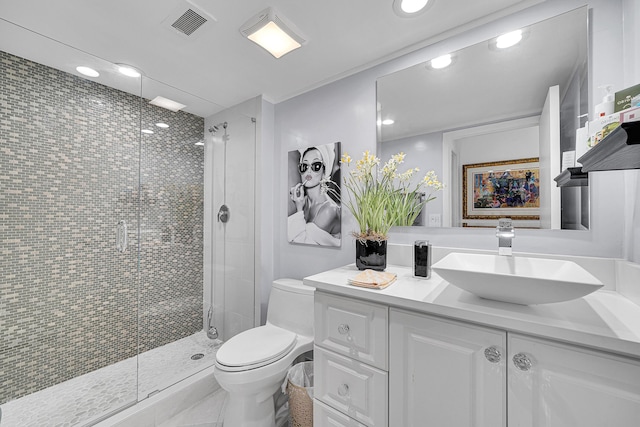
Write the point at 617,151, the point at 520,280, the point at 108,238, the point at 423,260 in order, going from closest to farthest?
the point at 617,151 → the point at 520,280 → the point at 423,260 → the point at 108,238

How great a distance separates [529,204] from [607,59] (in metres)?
0.67

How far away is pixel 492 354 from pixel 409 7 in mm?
1583

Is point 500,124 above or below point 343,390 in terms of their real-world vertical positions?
above

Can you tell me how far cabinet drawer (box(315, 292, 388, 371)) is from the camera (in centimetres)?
104

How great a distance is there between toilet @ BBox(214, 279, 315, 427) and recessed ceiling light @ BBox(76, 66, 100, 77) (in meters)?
2.15

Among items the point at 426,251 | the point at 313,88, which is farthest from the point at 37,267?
the point at 426,251

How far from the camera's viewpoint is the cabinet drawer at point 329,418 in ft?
3.67

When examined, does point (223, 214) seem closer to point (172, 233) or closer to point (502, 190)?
point (172, 233)

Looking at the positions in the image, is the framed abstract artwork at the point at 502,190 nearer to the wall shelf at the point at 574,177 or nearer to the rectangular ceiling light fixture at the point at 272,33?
the wall shelf at the point at 574,177

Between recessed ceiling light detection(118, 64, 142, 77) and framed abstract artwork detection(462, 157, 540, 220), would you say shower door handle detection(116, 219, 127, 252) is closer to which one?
recessed ceiling light detection(118, 64, 142, 77)

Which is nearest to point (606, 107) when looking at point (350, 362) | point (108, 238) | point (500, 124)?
point (500, 124)

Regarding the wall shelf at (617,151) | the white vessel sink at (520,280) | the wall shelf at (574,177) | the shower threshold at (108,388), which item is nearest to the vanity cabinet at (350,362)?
the white vessel sink at (520,280)

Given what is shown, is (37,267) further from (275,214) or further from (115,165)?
(275,214)

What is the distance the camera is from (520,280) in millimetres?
763
